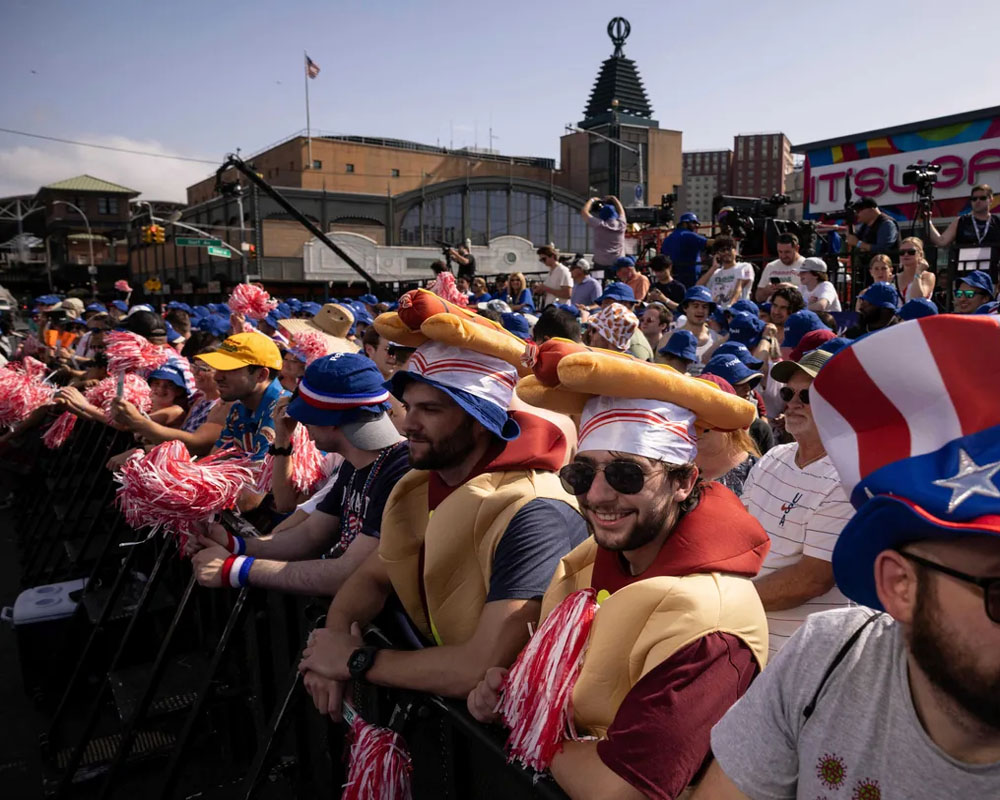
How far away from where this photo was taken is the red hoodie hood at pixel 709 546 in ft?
5.80

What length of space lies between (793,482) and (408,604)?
4.99ft

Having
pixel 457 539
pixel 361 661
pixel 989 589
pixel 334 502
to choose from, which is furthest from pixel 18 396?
pixel 989 589

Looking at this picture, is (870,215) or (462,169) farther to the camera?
(462,169)

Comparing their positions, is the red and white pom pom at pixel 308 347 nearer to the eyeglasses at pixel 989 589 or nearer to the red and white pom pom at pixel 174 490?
the red and white pom pom at pixel 174 490

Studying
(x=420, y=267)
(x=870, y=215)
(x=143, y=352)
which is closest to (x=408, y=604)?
(x=143, y=352)

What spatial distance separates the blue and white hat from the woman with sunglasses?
6.14 metres

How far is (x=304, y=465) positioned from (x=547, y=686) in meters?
2.45

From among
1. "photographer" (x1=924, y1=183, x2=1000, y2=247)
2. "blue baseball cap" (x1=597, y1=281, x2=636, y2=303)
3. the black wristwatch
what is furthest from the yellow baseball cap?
"photographer" (x1=924, y1=183, x2=1000, y2=247)

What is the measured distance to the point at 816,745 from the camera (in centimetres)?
131

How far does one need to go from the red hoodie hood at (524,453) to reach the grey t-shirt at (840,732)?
3.76 ft

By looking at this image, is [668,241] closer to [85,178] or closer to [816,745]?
[816,745]

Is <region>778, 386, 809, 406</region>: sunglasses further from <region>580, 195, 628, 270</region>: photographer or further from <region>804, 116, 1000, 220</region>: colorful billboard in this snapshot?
<region>804, 116, 1000, 220</region>: colorful billboard

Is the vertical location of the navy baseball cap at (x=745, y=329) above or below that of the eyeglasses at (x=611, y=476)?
above

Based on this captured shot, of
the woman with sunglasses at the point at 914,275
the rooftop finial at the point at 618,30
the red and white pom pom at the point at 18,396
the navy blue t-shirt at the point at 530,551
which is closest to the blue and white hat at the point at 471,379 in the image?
the navy blue t-shirt at the point at 530,551
